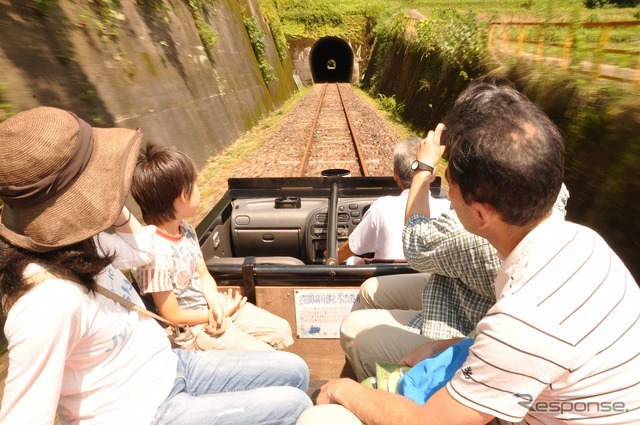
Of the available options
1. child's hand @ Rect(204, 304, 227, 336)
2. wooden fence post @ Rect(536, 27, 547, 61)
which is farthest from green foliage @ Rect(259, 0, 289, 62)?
child's hand @ Rect(204, 304, 227, 336)

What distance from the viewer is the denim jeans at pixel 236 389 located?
1.73 m

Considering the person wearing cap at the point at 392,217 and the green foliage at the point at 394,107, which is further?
the green foliage at the point at 394,107

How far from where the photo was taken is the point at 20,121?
4.37ft

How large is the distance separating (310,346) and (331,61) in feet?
141

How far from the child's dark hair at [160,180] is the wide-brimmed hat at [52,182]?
579 mm

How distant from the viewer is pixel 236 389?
1988 millimetres

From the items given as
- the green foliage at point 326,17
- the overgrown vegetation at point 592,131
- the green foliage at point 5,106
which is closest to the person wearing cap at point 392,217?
the overgrown vegetation at point 592,131

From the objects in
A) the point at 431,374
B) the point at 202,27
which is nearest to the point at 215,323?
the point at 431,374

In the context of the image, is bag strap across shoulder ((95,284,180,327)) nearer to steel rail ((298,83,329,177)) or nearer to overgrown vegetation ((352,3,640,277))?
overgrown vegetation ((352,3,640,277))

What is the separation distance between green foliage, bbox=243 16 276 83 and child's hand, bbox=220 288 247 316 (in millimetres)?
16631

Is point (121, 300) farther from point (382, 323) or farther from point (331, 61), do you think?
point (331, 61)

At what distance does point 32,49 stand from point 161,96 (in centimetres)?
322

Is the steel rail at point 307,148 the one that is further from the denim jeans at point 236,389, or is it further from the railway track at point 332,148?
the denim jeans at point 236,389

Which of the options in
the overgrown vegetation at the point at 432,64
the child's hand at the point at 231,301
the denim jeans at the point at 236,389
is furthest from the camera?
the overgrown vegetation at the point at 432,64
